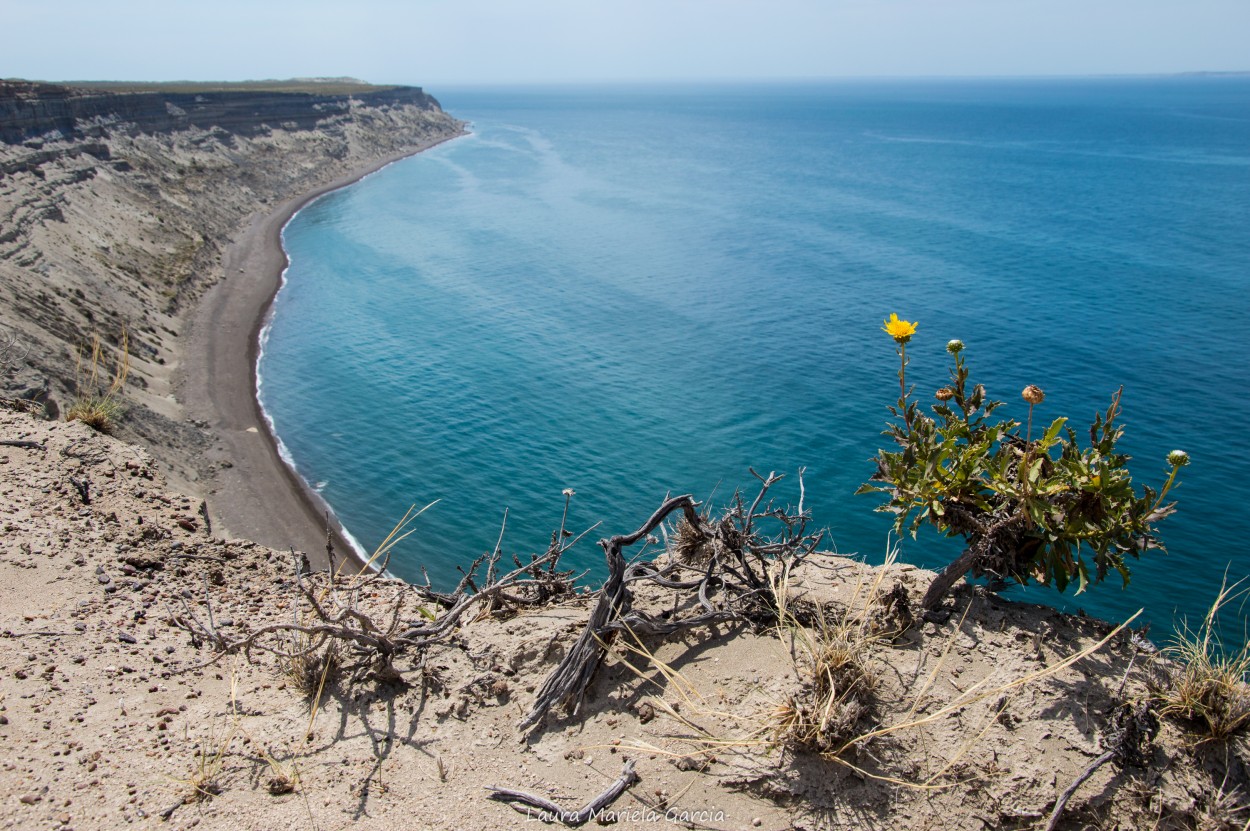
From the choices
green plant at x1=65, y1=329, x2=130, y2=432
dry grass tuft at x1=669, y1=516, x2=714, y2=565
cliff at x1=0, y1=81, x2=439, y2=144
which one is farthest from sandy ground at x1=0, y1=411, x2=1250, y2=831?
cliff at x1=0, y1=81, x2=439, y2=144

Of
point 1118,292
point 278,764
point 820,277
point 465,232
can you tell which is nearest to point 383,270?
point 465,232

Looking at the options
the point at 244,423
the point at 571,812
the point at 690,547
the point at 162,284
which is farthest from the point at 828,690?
the point at 162,284

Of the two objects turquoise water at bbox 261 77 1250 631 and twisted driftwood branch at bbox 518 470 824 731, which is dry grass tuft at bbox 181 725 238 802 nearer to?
twisted driftwood branch at bbox 518 470 824 731

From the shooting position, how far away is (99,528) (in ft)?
37.7

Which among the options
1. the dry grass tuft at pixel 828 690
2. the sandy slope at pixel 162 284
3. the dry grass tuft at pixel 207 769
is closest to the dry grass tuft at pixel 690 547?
the dry grass tuft at pixel 828 690

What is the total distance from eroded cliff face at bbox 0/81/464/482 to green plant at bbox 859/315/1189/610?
67.1 feet

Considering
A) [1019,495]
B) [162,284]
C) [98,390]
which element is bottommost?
[98,390]

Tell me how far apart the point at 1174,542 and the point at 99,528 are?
26066 millimetres

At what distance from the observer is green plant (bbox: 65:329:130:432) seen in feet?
57.8

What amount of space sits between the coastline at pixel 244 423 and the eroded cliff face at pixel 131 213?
1.04 metres

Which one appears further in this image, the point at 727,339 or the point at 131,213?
the point at 131,213

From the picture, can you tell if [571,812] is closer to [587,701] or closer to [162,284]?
[587,701]

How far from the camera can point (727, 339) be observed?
1618 inches

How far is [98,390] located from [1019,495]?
27.7 metres
